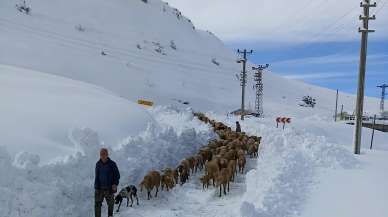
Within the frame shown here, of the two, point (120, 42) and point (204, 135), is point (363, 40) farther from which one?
point (120, 42)

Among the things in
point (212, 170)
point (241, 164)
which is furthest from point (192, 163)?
point (212, 170)

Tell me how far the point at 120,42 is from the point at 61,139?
7573 centimetres

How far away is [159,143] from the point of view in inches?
639

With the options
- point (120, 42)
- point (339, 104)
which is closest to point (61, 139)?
point (120, 42)

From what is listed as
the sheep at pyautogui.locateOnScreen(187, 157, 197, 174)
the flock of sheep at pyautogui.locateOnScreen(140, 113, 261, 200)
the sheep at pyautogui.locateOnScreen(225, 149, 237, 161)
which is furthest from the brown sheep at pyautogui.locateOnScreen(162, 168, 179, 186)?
the sheep at pyautogui.locateOnScreen(225, 149, 237, 161)

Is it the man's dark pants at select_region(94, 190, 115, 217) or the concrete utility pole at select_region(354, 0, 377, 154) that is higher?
the concrete utility pole at select_region(354, 0, 377, 154)

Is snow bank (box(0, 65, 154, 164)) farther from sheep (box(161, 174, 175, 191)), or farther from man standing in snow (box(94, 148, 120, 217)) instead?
sheep (box(161, 174, 175, 191))

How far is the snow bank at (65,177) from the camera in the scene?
9.66 m

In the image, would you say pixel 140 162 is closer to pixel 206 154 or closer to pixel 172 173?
pixel 172 173

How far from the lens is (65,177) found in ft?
36.2

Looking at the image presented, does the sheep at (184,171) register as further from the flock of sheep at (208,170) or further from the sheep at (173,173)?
the sheep at (173,173)

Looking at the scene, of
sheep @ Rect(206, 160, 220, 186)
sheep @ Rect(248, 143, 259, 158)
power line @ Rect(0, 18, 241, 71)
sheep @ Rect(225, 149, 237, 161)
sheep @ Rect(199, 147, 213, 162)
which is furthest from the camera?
power line @ Rect(0, 18, 241, 71)

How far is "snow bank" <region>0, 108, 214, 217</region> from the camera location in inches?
380

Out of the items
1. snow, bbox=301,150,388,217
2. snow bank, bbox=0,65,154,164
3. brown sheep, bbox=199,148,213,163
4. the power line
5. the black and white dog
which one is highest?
the power line
